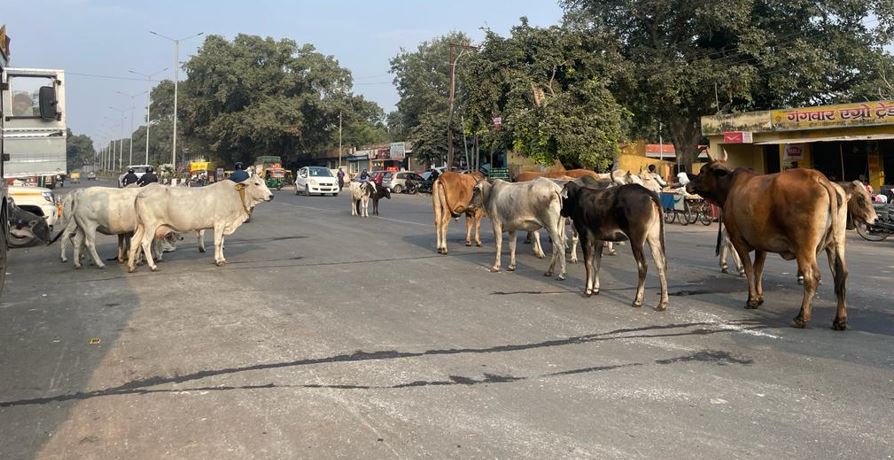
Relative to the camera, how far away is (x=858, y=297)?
8531 millimetres

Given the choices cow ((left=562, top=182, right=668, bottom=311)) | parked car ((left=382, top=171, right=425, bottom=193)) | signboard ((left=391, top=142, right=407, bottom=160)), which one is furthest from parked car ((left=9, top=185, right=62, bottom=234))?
signboard ((left=391, top=142, right=407, bottom=160))

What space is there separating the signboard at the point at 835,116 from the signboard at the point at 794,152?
2.43 meters

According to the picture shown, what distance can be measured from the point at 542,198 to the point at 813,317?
417 cm

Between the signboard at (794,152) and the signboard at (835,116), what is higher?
the signboard at (835,116)

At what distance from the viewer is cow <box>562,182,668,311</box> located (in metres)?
8.12

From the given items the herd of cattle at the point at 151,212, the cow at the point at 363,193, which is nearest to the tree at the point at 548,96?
the cow at the point at 363,193

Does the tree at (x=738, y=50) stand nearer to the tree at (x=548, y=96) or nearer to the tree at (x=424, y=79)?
the tree at (x=548, y=96)

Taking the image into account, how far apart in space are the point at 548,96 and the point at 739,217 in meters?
21.1

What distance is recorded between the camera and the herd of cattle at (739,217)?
7.00 metres

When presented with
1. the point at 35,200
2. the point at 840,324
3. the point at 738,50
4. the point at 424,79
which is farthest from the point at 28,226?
the point at 424,79

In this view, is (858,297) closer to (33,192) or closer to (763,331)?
(763,331)

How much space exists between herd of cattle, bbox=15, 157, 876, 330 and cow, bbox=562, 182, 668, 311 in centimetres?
1

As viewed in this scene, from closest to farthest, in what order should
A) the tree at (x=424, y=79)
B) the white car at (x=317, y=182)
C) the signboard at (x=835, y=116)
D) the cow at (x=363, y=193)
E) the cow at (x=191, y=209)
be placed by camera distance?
the cow at (x=191, y=209) → the signboard at (x=835, y=116) → the cow at (x=363, y=193) → the white car at (x=317, y=182) → the tree at (x=424, y=79)

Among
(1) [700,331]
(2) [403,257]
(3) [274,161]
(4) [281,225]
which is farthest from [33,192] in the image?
(3) [274,161]
